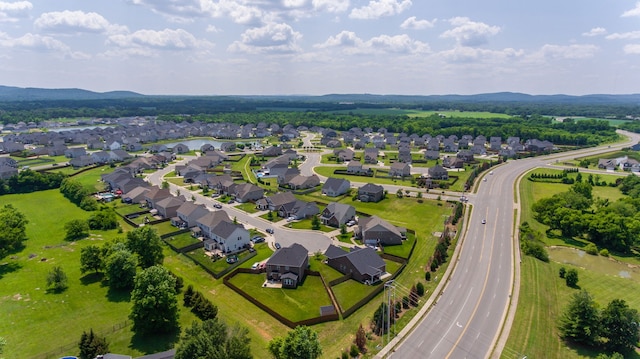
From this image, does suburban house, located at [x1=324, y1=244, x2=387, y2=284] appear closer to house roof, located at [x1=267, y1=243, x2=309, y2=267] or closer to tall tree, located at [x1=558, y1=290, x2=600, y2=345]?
house roof, located at [x1=267, y1=243, x2=309, y2=267]

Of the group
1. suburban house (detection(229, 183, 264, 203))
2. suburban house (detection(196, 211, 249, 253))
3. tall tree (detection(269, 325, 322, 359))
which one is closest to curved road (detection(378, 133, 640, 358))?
tall tree (detection(269, 325, 322, 359))

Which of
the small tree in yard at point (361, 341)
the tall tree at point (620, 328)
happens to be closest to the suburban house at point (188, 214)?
the small tree in yard at point (361, 341)

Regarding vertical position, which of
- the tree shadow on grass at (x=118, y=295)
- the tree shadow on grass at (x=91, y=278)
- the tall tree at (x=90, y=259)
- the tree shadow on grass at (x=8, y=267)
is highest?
the tall tree at (x=90, y=259)

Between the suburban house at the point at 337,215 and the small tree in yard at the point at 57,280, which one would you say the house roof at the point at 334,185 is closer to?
the suburban house at the point at 337,215

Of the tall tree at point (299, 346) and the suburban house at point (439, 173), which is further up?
the suburban house at point (439, 173)

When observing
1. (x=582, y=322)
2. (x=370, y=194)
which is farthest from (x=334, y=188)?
(x=582, y=322)

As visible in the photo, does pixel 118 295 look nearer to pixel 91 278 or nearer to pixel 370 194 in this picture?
pixel 91 278

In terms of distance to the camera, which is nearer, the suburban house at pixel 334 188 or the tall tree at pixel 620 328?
the tall tree at pixel 620 328
